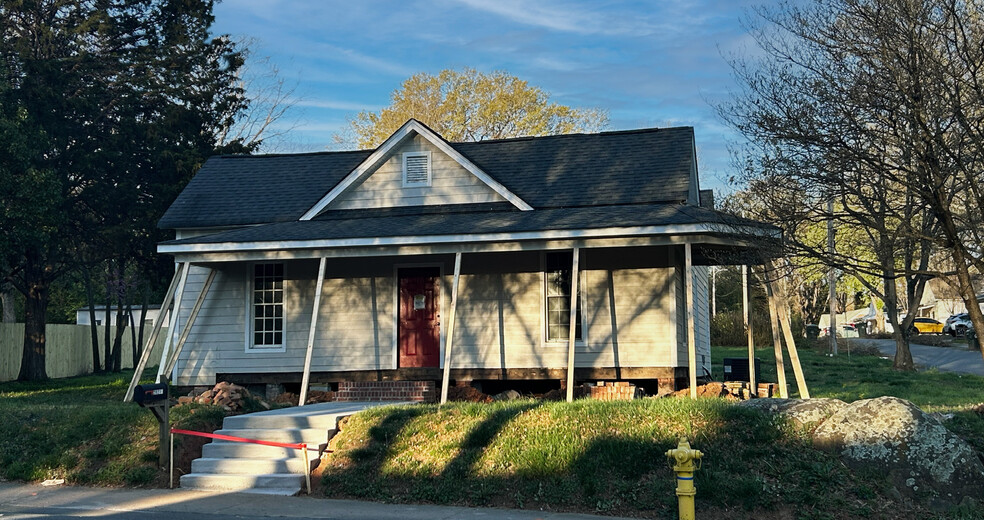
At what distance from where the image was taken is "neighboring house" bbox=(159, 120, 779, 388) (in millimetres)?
17391

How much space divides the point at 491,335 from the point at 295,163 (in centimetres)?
755

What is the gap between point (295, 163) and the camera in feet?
74.7

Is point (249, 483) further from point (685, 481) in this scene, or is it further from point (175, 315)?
point (175, 315)

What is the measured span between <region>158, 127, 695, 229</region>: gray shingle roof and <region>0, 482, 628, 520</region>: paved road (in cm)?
956

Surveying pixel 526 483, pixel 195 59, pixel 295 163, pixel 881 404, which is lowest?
pixel 526 483

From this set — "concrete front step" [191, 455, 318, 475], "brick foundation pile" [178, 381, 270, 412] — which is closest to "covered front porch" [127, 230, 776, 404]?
"brick foundation pile" [178, 381, 270, 412]

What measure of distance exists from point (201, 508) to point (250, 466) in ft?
4.90

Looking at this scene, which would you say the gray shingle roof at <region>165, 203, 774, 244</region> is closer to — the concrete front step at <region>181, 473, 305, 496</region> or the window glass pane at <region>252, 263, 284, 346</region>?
the window glass pane at <region>252, 263, 284, 346</region>

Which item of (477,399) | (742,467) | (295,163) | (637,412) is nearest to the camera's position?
(742,467)

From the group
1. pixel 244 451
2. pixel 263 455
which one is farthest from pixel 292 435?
pixel 244 451

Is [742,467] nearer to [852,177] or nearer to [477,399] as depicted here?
[852,177]

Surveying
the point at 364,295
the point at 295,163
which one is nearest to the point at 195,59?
the point at 295,163

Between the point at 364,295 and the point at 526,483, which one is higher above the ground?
the point at 364,295

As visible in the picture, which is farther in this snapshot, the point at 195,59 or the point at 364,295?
the point at 195,59
